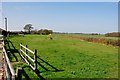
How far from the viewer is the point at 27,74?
11.0 m

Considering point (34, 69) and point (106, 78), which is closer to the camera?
point (106, 78)

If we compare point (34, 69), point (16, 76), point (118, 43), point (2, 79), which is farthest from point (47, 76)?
point (118, 43)

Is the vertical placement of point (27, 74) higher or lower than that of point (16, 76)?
lower

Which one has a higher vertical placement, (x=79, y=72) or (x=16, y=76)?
(x=16, y=76)

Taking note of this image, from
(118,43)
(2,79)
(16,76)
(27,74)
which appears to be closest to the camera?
(16,76)

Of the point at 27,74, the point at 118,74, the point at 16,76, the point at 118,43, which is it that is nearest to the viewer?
the point at 16,76

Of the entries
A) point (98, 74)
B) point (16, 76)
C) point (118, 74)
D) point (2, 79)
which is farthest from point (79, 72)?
point (16, 76)

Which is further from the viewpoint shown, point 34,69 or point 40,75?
point 34,69

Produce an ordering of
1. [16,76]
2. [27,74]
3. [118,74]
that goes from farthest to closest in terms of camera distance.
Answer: [118,74] → [27,74] → [16,76]

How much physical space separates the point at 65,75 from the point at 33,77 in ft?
4.85

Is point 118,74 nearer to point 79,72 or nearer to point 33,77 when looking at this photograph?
point 79,72

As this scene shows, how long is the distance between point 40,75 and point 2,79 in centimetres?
210

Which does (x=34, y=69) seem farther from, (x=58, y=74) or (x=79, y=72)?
(x=79, y=72)

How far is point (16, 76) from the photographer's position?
5.14 meters
